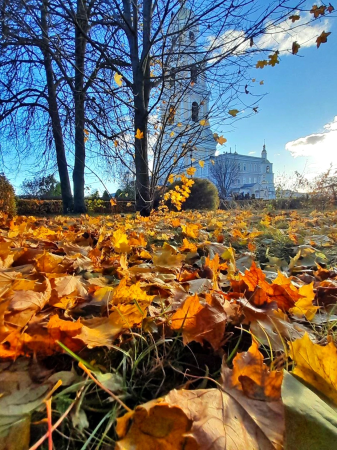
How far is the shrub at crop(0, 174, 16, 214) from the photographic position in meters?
5.16

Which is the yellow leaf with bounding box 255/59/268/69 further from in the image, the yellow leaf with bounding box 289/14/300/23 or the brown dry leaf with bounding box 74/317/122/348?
the brown dry leaf with bounding box 74/317/122/348

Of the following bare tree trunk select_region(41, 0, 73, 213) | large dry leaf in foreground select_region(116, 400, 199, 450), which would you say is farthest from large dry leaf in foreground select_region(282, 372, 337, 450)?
bare tree trunk select_region(41, 0, 73, 213)

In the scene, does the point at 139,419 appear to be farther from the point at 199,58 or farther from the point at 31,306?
the point at 199,58

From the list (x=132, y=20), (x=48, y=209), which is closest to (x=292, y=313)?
(x=132, y=20)

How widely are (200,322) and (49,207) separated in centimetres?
1250

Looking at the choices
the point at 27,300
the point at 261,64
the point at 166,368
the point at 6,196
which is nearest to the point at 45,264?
the point at 27,300

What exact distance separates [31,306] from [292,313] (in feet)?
2.17

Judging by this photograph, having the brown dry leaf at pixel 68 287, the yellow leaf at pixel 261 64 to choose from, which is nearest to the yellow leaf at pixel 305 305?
the brown dry leaf at pixel 68 287

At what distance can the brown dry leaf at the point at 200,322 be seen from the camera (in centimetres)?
58

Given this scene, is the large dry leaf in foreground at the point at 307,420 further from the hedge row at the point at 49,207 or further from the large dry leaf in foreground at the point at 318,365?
the hedge row at the point at 49,207

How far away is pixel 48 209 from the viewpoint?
39.1 ft

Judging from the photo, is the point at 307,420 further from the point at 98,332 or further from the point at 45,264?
the point at 45,264

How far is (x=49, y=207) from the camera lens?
39.1 ft

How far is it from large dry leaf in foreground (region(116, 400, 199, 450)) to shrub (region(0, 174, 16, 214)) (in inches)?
221
